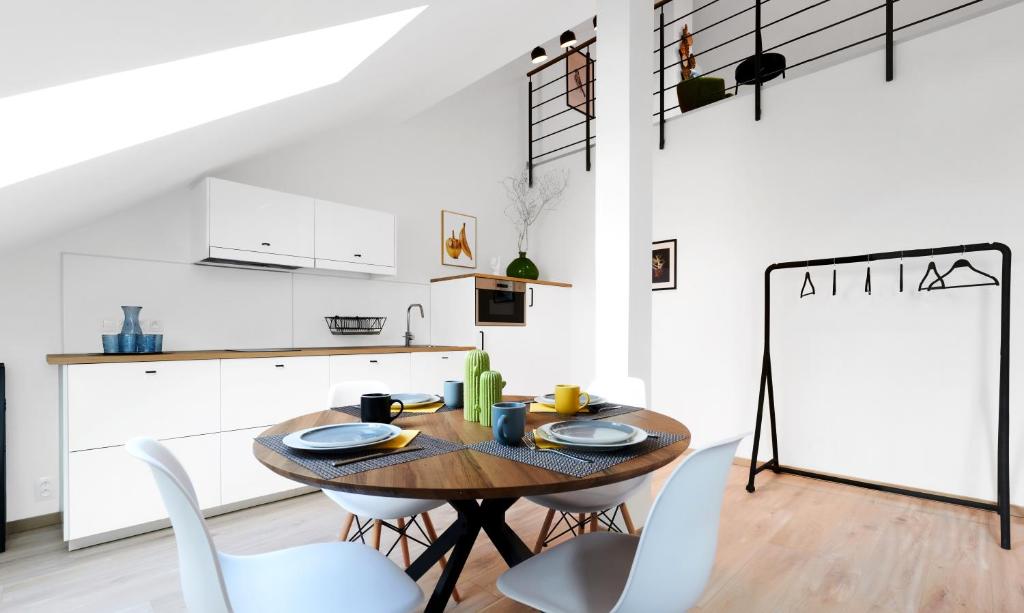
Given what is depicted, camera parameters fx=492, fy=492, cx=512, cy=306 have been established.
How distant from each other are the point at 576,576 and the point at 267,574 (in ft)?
2.49

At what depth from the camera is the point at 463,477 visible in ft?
3.23

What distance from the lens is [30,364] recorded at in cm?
264

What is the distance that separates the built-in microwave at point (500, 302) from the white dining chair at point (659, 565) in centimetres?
295

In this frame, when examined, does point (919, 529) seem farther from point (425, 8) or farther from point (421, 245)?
point (421, 245)

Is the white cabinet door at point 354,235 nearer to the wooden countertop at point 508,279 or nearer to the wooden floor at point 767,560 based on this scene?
the wooden countertop at point 508,279

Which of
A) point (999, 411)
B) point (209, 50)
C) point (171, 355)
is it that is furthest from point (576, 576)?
point (999, 411)

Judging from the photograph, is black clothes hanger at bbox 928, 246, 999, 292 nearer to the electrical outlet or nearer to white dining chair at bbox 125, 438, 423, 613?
white dining chair at bbox 125, 438, 423, 613

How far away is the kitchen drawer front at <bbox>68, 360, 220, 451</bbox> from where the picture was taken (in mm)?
2320

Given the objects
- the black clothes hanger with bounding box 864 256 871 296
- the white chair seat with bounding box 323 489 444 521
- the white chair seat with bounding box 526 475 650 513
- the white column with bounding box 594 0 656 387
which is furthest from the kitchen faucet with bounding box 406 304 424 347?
the black clothes hanger with bounding box 864 256 871 296

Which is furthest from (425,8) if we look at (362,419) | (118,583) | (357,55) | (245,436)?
(118,583)

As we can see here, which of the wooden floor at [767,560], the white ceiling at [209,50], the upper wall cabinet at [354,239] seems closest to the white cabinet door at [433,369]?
the upper wall cabinet at [354,239]

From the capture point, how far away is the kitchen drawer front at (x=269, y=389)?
9.09 feet

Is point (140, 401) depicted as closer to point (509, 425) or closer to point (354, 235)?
point (354, 235)

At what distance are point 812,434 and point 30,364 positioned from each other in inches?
191
